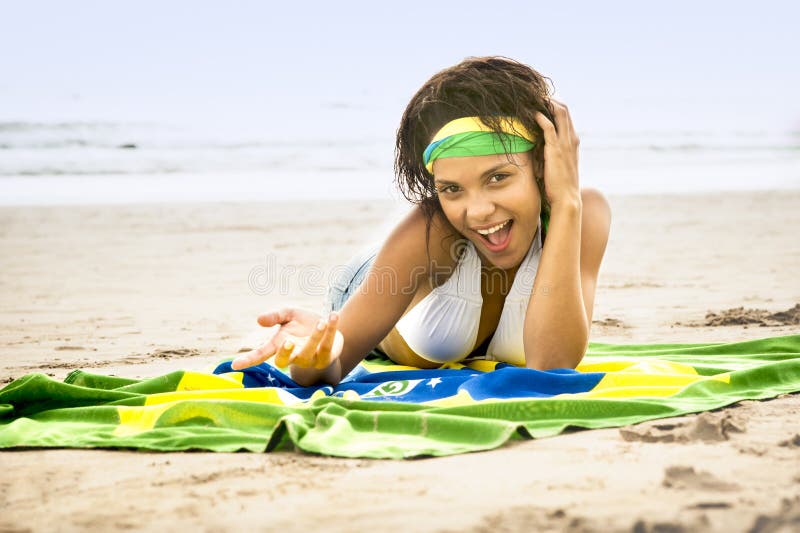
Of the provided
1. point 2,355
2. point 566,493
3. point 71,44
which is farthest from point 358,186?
point 71,44

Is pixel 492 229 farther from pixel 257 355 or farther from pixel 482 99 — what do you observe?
pixel 257 355

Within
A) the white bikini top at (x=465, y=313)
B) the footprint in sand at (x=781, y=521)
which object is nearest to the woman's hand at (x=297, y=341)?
the white bikini top at (x=465, y=313)

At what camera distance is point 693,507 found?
1.99 meters

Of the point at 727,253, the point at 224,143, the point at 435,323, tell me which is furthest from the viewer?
the point at 224,143

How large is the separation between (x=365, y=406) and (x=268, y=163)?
18027 mm

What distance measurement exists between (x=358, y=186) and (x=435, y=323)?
13719mm

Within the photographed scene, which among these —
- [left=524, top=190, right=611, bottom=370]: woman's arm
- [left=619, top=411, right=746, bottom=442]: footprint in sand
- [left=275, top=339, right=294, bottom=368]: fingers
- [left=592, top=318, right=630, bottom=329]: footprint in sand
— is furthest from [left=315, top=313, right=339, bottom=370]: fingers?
[left=592, top=318, right=630, bottom=329]: footprint in sand

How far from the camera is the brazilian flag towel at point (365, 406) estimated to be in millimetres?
2693

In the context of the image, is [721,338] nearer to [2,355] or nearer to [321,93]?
[2,355]

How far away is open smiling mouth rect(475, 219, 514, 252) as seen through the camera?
3488 mm

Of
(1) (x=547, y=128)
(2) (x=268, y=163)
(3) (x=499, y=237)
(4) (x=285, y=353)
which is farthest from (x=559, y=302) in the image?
(2) (x=268, y=163)

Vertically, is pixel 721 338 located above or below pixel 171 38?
below

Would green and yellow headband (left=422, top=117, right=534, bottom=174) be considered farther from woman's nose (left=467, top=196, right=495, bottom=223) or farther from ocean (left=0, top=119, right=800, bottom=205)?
ocean (left=0, top=119, right=800, bottom=205)

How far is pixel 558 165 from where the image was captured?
11.2 feet
